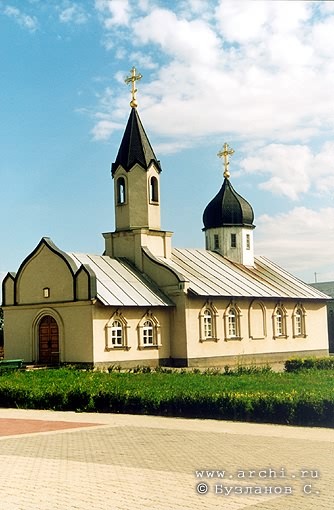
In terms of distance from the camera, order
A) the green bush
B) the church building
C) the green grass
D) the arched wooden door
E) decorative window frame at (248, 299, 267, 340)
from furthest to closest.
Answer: decorative window frame at (248, 299, 267, 340) < the arched wooden door < the church building < the green bush < the green grass

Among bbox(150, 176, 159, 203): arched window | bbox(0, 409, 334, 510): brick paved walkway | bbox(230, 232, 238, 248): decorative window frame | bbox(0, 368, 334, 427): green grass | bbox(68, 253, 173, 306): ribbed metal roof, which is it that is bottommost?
bbox(0, 409, 334, 510): brick paved walkway

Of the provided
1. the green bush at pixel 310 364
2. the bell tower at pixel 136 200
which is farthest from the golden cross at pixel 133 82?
the green bush at pixel 310 364

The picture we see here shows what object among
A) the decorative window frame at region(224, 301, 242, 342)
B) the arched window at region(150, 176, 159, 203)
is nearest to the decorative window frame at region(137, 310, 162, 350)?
the decorative window frame at region(224, 301, 242, 342)

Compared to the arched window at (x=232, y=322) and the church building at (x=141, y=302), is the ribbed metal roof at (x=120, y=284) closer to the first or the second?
the church building at (x=141, y=302)

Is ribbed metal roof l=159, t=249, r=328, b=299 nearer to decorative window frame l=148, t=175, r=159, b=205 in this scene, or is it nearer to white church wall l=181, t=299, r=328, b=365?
white church wall l=181, t=299, r=328, b=365

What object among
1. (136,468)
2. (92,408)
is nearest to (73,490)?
(136,468)

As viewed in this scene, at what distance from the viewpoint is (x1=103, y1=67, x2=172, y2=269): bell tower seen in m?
34.3

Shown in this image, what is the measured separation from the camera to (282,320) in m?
38.0

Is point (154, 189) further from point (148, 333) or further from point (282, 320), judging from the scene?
point (282, 320)

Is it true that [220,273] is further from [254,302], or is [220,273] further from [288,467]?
[288,467]

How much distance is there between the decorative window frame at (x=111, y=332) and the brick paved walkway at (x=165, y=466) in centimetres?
1417

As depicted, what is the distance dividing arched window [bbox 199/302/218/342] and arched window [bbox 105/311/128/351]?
416 centimetres

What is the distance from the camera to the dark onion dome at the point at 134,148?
3447cm

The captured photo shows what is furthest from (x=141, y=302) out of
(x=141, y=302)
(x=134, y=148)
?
(x=134, y=148)
